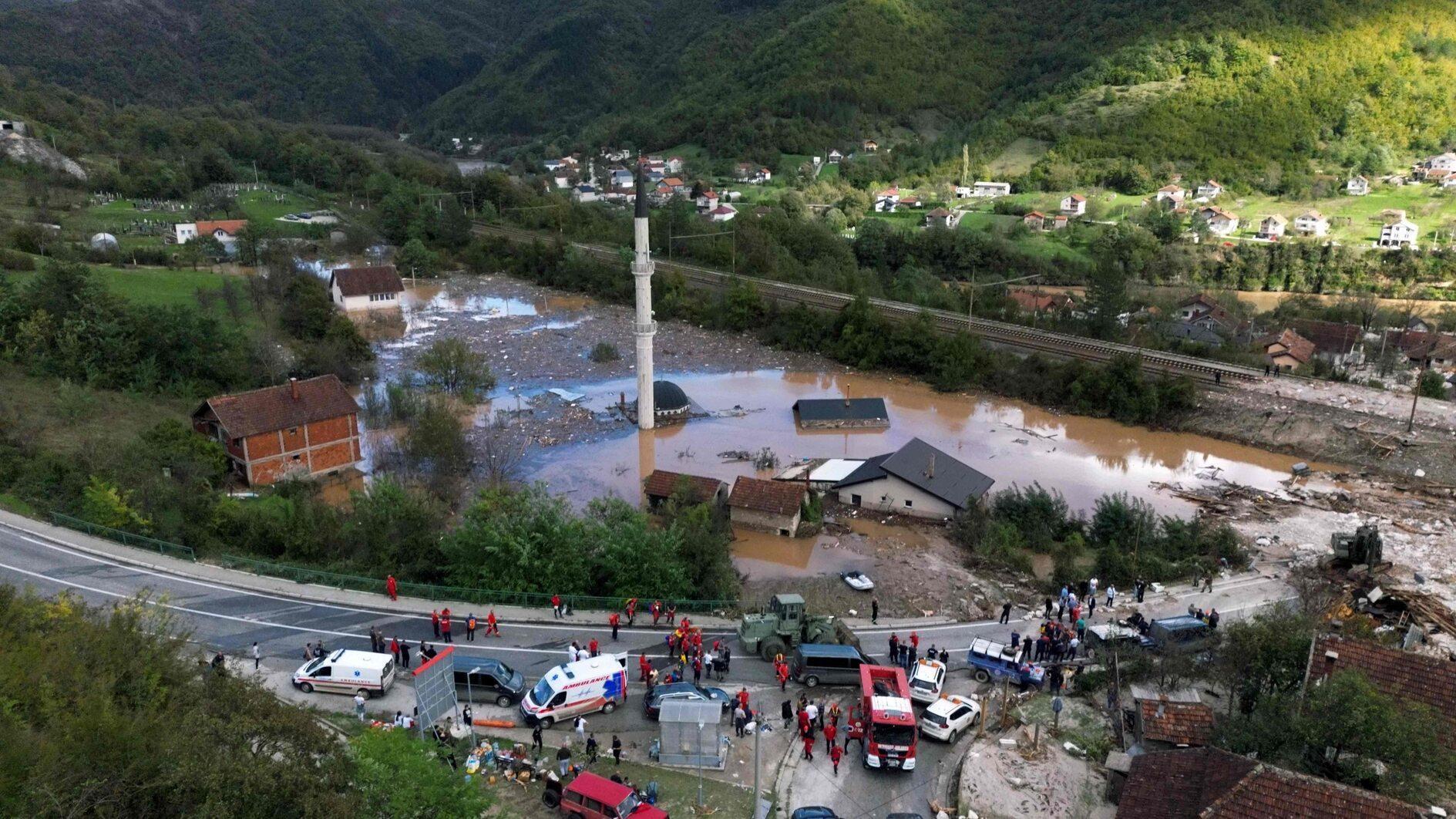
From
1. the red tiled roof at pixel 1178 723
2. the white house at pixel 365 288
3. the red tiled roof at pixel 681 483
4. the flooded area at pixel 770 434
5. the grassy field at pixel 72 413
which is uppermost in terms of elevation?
the white house at pixel 365 288

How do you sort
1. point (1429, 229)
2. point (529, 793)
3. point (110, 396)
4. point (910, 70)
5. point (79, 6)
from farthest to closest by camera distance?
point (79, 6) < point (910, 70) < point (1429, 229) < point (110, 396) < point (529, 793)

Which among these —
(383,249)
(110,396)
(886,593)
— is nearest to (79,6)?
(383,249)

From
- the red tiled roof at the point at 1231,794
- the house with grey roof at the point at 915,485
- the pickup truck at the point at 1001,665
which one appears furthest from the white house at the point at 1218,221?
the red tiled roof at the point at 1231,794

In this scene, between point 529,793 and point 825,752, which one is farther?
point 825,752

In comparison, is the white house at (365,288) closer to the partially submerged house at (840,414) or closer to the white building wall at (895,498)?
the partially submerged house at (840,414)

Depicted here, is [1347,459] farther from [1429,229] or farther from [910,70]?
[910,70]

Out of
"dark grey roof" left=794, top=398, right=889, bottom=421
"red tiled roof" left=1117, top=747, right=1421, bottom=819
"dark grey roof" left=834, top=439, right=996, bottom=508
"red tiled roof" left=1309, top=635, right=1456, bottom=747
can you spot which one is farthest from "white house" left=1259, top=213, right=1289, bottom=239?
"red tiled roof" left=1117, top=747, right=1421, bottom=819

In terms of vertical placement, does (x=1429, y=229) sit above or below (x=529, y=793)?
above

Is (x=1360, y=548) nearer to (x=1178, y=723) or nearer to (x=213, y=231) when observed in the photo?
(x=1178, y=723)
